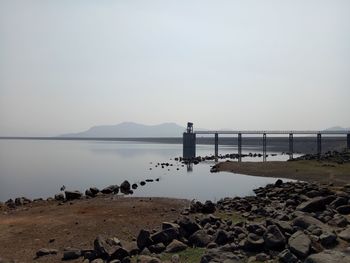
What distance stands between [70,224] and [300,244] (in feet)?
44.5

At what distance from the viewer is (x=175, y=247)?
14836mm

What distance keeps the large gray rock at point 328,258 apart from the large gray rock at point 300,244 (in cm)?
65

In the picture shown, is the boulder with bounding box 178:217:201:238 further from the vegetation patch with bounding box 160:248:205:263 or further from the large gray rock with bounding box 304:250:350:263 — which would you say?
the large gray rock with bounding box 304:250:350:263

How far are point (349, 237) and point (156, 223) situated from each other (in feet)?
36.8

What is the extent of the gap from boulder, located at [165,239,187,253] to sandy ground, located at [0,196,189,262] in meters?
4.01

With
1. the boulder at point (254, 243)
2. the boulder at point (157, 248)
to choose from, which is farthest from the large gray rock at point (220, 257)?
the boulder at point (157, 248)

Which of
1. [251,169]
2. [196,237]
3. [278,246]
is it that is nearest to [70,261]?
[196,237]

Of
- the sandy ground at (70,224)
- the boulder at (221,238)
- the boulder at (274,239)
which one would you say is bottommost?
the sandy ground at (70,224)

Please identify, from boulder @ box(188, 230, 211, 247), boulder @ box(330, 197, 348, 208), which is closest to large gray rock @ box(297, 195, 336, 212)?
boulder @ box(330, 197, 348, 208)

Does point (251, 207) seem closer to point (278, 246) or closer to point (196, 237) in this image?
point (196, 237)

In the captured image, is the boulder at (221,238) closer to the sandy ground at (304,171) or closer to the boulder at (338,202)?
the boulder at (338,202)

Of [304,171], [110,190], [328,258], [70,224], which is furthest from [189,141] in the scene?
[328,258]

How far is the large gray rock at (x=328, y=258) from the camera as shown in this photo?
424 inches

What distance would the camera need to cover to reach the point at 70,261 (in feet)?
49.5
